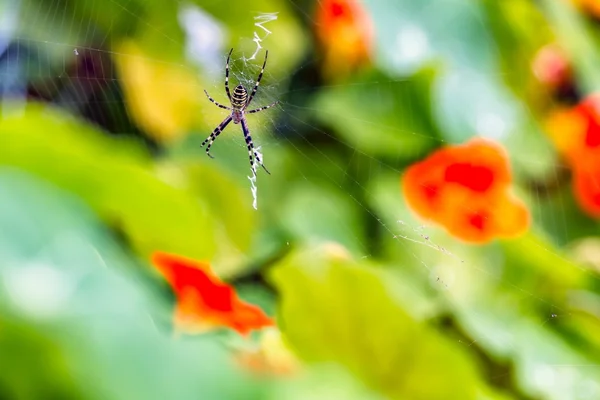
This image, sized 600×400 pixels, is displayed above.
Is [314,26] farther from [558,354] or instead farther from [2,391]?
[2,391]

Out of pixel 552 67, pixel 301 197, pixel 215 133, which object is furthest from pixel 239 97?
pixel 552 67

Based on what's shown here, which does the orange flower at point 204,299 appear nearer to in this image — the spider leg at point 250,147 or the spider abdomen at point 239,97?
the spider leg at point 250,147

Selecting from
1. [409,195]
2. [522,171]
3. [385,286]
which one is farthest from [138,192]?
[522,171]

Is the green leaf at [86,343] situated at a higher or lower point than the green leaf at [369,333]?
lower

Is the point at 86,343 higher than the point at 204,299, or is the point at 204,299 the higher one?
the point at 204,299

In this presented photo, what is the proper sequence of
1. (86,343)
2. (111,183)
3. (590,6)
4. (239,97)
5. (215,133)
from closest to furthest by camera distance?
1. (86,343)
2. (111,183)
3. (215,133)
4. (590,6)
5. (239,97)

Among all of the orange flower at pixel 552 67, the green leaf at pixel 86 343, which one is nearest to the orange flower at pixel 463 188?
the orange flower at pixel 552 67

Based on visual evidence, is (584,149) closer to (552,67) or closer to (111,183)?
(552,67)
